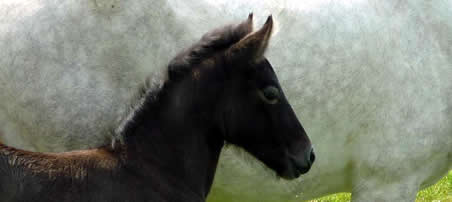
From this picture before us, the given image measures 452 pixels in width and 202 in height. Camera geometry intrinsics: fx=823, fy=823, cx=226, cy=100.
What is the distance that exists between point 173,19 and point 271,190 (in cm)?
131

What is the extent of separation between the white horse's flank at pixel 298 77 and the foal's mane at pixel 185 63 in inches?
14.5

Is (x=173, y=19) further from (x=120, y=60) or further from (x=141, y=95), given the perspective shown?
(x=141, y=95)

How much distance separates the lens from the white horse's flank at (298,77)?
4.91m

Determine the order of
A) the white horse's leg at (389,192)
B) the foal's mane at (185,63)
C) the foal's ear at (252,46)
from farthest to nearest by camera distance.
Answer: the white horse's leg at (389,192) → the foal's mane at (185,63) → the foal's ear at (252,46)

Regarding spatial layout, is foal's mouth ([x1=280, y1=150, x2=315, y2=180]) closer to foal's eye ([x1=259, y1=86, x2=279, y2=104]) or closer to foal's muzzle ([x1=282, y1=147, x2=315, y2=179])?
foal's muzzle ([x1=282, y1=147, x2=315, y2=179])

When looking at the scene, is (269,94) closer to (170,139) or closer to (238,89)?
(238,89)

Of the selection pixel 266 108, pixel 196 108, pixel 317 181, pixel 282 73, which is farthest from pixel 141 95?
pixel 317 181

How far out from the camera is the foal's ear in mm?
4180

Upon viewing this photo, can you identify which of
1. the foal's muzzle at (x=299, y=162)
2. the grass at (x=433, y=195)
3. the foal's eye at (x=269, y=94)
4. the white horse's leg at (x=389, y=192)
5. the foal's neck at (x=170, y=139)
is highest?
the foal's eye at (x=269, y=94)

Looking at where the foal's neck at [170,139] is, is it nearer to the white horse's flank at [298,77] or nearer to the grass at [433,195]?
the white horse's flank at [298,77]

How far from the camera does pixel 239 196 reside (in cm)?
546

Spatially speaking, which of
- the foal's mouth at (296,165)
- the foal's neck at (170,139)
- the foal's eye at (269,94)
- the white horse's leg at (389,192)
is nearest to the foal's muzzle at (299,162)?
the foal's mouth at (296,165)

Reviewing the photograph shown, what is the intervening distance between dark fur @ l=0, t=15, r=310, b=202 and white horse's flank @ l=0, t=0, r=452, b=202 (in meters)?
0.46

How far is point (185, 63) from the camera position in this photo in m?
4.29
